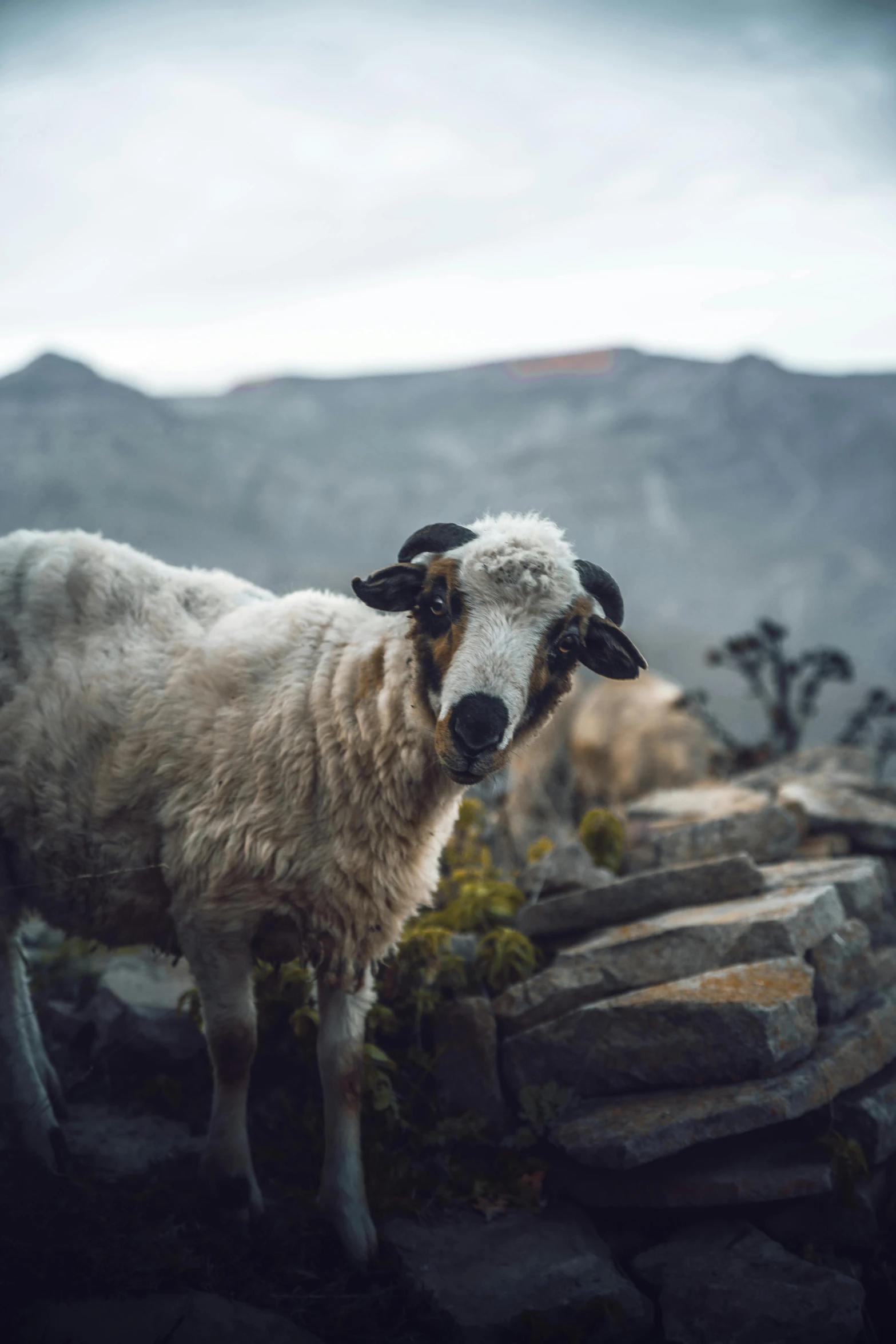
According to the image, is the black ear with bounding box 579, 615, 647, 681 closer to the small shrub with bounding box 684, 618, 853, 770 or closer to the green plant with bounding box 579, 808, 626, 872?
the green plant with bounding box 579, 808, 626, 872

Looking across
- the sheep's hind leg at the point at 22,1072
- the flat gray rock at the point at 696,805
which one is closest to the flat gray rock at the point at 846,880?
the flat gray rock at the point at 696,805

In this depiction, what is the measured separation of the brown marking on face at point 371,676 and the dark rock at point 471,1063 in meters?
1.83

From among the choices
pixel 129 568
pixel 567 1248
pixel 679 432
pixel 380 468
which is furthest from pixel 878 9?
pixel 679 432

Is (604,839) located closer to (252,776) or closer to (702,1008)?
(702,1008)

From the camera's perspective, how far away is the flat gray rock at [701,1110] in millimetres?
3512

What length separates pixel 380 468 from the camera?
877 inches

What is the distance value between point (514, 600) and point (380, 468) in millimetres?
19938

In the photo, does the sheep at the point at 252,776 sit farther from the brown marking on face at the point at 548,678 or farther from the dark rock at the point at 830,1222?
the dark rock at the point at 830,1222

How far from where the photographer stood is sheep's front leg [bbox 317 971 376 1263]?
3502 millimetres

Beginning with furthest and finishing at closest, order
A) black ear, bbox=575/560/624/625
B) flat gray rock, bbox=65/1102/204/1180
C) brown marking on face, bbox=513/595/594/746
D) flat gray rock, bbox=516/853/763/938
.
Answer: flat gray rock, bbox=516/853/763/938 < flat gray rock, bbox=65/1102/204/1180 < black ear, bbox=575/560/624/625 < brown marking on face, bbox=513/595/594/746

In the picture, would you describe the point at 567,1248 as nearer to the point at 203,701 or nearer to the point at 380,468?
the point at 203,701

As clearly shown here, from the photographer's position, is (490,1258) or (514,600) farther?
(490,1258)

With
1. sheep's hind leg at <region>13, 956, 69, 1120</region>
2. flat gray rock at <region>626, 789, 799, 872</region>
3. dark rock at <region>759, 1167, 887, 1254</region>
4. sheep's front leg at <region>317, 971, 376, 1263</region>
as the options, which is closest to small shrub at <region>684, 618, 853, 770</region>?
flat gray rock at <region>626, 789, 799, 872</region>

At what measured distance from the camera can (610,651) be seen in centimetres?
341
